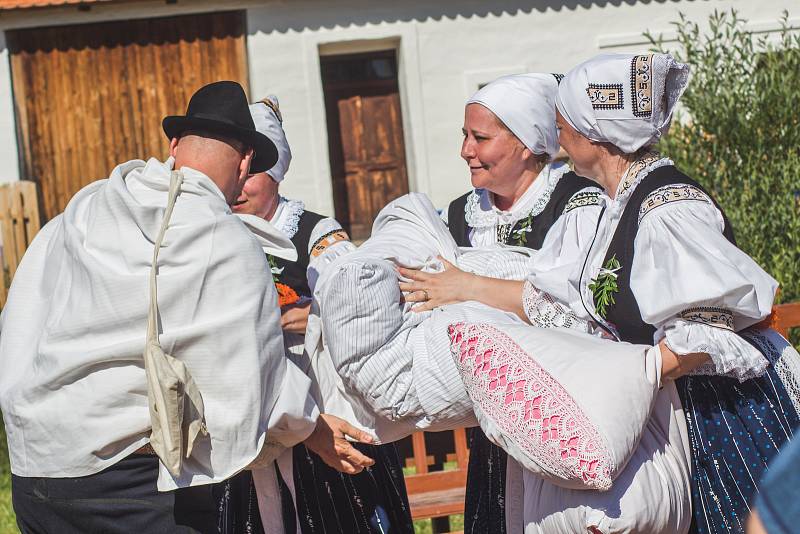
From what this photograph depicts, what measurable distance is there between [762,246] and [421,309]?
435 cm

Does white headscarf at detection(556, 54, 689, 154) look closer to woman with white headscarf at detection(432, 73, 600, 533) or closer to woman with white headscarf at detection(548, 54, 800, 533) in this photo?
woman with white headscarf at detection(548, 54, 800, 533)

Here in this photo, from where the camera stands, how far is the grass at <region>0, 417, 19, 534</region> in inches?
224

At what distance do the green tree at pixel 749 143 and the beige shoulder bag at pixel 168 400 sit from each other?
494cm

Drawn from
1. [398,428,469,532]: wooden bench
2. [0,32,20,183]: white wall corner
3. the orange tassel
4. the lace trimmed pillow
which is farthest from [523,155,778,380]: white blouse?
[0,32,20,183]: white wall corner

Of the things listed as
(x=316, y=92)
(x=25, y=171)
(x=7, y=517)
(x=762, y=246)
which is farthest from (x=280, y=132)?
(x=25, y=171)

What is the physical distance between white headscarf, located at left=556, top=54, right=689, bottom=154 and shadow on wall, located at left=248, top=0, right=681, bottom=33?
30.2 feet

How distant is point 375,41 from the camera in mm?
11922

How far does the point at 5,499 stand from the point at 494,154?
14.0 feet

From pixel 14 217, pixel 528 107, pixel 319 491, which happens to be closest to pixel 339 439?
pixel 319 491

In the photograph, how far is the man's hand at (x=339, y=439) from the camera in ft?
9.69

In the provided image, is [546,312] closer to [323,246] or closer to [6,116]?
[323,246]

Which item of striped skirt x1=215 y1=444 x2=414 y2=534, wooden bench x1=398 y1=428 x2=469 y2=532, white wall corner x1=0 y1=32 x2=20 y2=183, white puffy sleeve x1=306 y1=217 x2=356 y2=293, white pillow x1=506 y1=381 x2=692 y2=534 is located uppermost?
white wall corner x1=0 y1=32 x2=20 y2=183

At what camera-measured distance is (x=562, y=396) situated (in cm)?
250

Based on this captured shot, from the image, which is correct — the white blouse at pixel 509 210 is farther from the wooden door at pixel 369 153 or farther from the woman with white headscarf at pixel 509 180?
the wooden door at pixel 369 153
